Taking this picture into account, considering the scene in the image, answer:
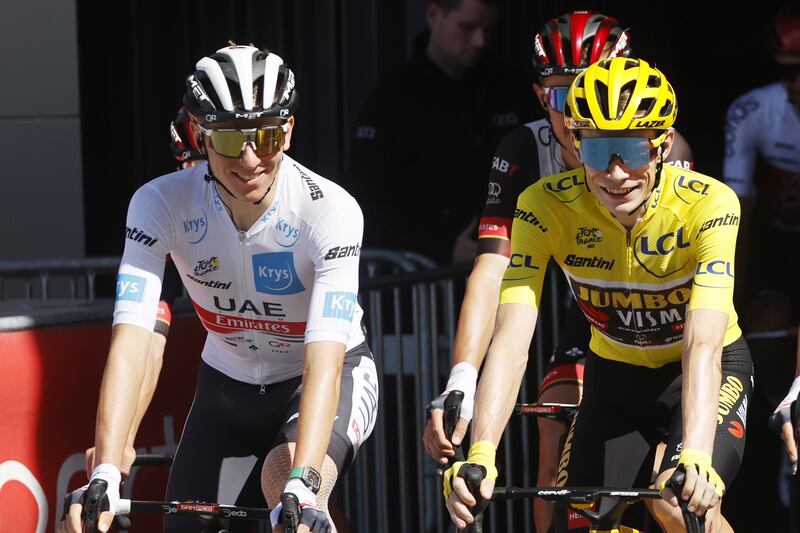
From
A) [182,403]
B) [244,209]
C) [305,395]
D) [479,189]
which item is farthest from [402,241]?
[305,395]

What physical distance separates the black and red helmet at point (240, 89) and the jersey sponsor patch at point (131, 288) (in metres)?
0.55

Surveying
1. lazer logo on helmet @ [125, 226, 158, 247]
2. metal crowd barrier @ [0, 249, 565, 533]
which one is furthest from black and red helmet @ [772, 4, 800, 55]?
lazer logo on helmet @ [125, 226, 158, 247]

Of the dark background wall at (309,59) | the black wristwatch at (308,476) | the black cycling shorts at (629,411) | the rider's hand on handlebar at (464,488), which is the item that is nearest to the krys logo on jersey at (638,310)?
the black cycling shorts at (629,411)

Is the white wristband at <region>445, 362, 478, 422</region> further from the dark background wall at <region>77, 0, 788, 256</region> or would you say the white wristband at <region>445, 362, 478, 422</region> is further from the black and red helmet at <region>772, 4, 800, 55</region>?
the dark background wall at <region>77, 0, 788, 256</region>

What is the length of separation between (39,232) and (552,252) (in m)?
5.41

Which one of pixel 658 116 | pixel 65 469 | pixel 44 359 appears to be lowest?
pixel 65 469

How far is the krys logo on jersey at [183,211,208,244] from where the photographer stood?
4934 mm

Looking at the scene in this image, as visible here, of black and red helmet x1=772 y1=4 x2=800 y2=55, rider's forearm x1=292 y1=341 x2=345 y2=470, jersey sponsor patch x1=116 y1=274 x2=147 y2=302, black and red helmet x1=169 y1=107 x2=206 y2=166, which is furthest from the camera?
black and red helmet x1=772 y1=4 x2=800 y2=55

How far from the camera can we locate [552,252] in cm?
508

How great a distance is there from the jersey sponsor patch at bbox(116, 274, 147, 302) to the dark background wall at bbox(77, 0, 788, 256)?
188 inches

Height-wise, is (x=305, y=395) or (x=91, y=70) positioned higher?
(x=91, y=70)

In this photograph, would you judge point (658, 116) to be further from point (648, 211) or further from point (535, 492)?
point (535, 492)

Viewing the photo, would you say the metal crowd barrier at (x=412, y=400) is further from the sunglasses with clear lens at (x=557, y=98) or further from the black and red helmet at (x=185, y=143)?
the sunglasses with clear lens at (x=557, y=98)

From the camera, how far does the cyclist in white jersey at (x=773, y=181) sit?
7.48m
